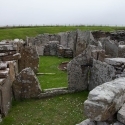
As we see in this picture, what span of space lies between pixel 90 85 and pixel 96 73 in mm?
1048

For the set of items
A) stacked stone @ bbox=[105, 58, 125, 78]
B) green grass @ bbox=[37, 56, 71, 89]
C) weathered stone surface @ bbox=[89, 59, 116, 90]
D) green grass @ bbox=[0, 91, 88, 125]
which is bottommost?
green grass @ bbox=[0, 91, 88, 125]

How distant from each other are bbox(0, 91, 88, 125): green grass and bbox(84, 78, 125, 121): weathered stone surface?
12.7ft

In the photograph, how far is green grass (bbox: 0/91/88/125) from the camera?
31.7 feet

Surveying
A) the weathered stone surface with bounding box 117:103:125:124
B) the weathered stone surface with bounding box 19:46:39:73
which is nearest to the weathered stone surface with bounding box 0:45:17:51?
the weathered stone surface with bounding box 19:46:39:73

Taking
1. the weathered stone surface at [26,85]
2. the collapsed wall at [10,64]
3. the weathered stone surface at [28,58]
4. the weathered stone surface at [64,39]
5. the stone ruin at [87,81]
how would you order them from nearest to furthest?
the stone ruin at [87,81], the collapsed wall at [10,64], the weathered stone surface at [26,85], the weathered stone surface at [28,58], the weathered stone surface at [64,39]

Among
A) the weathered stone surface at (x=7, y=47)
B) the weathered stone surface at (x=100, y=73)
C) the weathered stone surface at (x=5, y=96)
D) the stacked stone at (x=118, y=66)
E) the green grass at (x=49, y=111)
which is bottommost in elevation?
the green grass at (x=49, y=111)

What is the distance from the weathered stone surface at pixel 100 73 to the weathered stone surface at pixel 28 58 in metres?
6.23

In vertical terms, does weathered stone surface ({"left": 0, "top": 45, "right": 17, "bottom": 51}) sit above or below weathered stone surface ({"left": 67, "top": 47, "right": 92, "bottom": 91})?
above

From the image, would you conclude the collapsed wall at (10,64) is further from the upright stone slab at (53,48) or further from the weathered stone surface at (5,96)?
the upright stone slab at (53,48)

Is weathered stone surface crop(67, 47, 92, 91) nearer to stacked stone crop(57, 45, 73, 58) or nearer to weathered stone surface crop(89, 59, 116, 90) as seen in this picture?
weathered stone surface crop(89, 59, 116, 90)

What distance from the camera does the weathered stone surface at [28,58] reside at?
16812mm

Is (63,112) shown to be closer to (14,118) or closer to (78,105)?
(78,105)

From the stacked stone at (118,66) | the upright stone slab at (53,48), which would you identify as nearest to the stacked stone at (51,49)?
the upright stone slab at (53,48)

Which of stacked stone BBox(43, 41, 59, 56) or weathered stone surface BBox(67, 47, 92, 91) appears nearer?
weathered stone surface BBox(67, 47, 92, 91)
